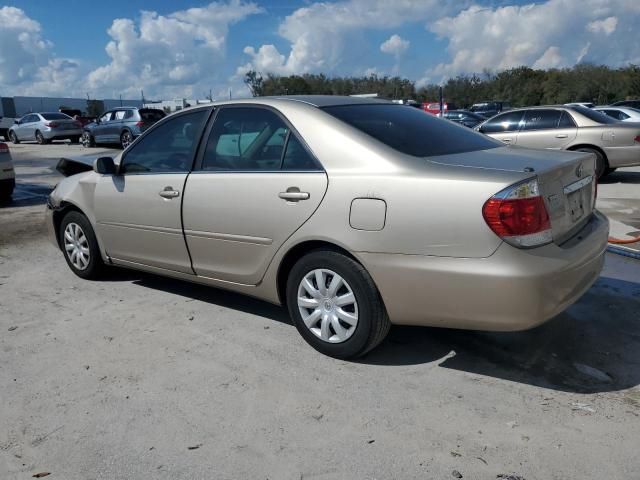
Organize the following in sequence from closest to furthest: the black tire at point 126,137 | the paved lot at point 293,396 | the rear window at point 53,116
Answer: the paved lot at point 293,396, the black tire at point 126,137, the rear window at point 53,116

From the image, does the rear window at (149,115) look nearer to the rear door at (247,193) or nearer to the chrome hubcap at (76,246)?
the chrome hubcap at (76,246)

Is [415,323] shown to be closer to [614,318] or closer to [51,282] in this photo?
[614,318]

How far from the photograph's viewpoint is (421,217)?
3109mm

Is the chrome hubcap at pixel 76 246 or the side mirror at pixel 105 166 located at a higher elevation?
the side mirror at pixel 105 166

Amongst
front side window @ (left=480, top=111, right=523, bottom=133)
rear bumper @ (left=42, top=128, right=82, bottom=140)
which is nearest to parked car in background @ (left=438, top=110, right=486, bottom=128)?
front side window @ (left=480, top=111, right=523, bottom=133)

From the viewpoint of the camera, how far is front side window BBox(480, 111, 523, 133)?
38.4 feet

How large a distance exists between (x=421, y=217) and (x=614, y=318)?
205cm

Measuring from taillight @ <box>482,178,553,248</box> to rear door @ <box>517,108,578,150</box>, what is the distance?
28.4 feet

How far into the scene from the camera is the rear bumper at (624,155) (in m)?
10.5

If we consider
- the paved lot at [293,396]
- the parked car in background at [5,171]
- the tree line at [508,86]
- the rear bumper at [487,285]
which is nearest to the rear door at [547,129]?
the paved lot at [293,396]

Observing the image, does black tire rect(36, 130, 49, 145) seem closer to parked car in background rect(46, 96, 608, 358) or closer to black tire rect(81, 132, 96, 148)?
black tire rect(81, 132, 96, 148)

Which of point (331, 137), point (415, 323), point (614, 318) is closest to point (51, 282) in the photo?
point (331, 137)

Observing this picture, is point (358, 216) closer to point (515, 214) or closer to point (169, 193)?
point (515, 214)

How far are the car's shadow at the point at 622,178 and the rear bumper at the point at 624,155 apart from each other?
778mm
